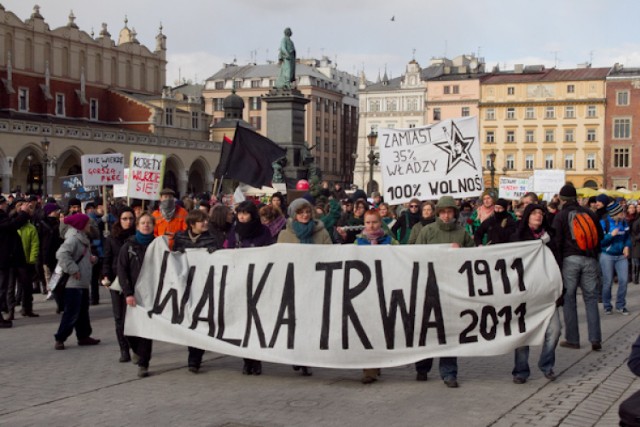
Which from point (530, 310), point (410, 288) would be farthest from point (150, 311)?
point (530, 310)

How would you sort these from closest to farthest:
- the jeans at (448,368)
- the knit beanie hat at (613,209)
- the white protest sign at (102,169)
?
the jeans at (448,368), the knit beanie hat at (613,209), the white protest sign at (102,169)

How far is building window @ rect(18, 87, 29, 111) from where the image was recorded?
72525 millimetres

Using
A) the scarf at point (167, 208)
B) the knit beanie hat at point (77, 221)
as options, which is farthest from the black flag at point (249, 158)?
the knit beanie hat at point (77, 221)

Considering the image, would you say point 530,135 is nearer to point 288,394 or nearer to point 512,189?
point 512,189

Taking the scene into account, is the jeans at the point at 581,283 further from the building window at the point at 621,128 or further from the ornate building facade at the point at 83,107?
the building window at the point at 621,128

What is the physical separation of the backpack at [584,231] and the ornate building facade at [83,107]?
5185 cm

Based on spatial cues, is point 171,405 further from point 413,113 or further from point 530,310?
point 413,113

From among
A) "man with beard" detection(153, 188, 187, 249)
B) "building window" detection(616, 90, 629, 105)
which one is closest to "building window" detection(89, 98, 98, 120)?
"building window" detection(616, 90, 629, 105)

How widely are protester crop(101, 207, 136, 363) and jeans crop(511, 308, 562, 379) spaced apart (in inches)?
173

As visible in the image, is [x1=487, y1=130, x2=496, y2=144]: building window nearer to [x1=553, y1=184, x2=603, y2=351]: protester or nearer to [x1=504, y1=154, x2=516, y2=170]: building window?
[x1=504, y1=154, x2=516, y2=170]: building window

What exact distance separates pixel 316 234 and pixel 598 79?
82.4m

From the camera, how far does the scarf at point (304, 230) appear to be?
926cm

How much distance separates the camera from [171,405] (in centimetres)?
787

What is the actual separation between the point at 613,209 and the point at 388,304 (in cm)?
821
